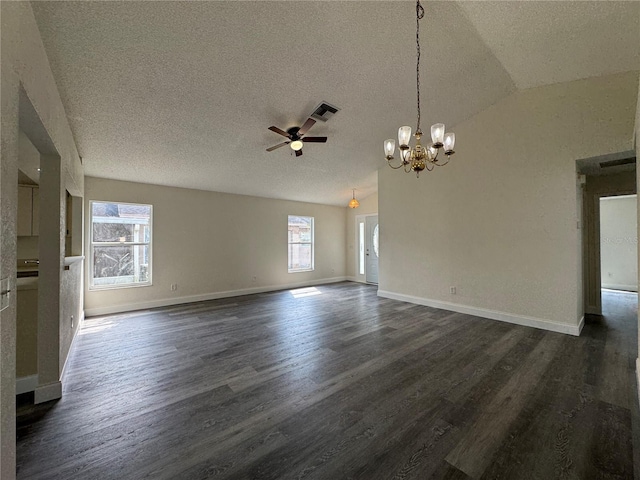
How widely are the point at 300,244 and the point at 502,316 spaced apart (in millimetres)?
4927

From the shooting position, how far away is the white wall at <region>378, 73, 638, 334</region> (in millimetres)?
3393

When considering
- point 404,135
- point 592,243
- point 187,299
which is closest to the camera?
point 404,135

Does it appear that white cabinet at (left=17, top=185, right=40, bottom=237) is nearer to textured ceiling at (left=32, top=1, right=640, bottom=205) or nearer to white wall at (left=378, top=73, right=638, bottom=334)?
textured ceiling at (left=32, top=1, right=640, bottom=205)

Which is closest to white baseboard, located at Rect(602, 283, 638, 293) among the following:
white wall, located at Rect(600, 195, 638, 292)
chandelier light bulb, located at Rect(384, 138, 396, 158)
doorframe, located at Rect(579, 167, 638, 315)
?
white wall, located at Rect(600, 195, 638, 292)

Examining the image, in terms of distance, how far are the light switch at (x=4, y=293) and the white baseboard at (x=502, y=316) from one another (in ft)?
16.9

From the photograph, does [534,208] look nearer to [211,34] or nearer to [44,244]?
[211,34]

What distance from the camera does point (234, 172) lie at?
4945 millimetres

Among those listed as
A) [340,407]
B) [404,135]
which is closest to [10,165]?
[340,407]

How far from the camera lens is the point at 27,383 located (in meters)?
2.15

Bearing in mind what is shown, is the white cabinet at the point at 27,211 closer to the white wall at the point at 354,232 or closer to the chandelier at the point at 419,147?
the chandelier at the point at 419,147

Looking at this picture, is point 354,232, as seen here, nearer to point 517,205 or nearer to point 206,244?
point 206,244

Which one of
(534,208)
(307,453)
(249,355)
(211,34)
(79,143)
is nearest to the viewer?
(307,453)

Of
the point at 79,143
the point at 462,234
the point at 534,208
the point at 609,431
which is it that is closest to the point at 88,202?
the point at 79,143

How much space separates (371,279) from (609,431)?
596cm
